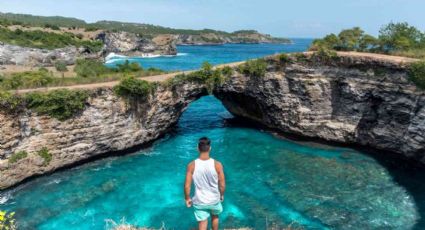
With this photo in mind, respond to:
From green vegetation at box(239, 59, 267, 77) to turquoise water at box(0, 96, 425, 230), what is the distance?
6.35 metres

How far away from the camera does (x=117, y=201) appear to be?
2077 centimetres

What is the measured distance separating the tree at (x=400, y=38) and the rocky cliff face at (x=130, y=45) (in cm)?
8486

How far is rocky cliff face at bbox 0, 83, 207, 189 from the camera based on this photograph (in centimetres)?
2167

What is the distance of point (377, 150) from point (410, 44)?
1020 cm

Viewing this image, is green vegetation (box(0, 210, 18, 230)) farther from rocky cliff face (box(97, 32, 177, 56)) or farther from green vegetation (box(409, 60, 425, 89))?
rocky cliff face (box(97, 32, 177, 56))

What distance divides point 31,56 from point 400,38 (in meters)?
59.1

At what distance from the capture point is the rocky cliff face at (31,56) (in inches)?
2391

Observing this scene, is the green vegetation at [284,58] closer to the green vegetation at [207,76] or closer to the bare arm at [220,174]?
the green vegetation at [207,76]

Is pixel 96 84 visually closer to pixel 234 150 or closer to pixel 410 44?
pixel 234 150

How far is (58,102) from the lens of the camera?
2298 centimetres

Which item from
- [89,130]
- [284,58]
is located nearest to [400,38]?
[284,58]

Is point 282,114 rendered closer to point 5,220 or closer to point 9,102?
point 9,102

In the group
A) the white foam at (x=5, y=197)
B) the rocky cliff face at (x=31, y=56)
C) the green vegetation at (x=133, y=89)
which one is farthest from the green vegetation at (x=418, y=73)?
the rocky cliff face at (x=31, y=56)

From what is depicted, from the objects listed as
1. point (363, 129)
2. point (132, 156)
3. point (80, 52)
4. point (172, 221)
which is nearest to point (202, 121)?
point (132, 156)
